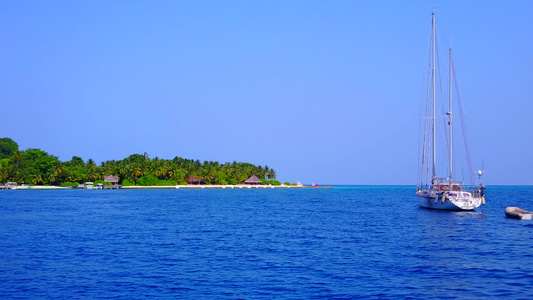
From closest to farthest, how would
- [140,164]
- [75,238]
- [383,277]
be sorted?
[383,277] → [75,238] → [140,164]

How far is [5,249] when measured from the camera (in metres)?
32.6

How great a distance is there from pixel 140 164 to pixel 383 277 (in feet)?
590

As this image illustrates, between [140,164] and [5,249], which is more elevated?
[140,164]

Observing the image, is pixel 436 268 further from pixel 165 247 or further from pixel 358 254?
pixel 165 247

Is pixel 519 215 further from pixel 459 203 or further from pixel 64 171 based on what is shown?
pixel 64 171

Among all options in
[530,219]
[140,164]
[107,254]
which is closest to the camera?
[107,254]

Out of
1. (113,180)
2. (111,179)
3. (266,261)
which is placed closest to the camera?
(266,261)

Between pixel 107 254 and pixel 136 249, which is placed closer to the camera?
pixel 107 254

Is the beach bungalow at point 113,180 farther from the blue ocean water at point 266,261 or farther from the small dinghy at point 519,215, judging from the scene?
the small dinghy at point 519,215

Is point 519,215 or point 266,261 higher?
point 519,215

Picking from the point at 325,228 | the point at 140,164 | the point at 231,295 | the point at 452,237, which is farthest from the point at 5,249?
the point at 140,164

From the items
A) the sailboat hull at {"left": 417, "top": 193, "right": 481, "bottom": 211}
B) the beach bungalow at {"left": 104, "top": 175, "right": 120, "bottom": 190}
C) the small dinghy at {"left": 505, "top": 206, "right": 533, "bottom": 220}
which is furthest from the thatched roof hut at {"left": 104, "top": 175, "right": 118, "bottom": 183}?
the small dinghy at {"left": 505, "top": 206, "right": 533, "bottom": 220}

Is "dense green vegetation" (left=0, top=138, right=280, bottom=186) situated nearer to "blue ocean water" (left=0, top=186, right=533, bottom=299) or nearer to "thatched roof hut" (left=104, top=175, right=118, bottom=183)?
"thatched roof hut" (left=104, top=175, right=118, bottom=183)

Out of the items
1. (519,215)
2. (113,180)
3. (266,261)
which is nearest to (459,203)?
(519,215)
